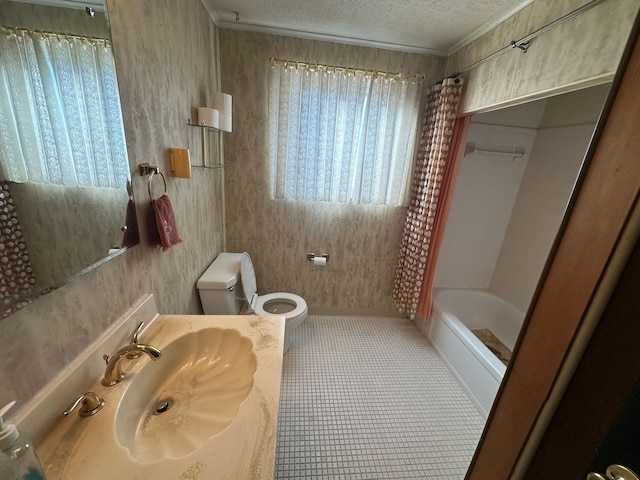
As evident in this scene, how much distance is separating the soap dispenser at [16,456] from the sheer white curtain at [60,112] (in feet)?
1.63

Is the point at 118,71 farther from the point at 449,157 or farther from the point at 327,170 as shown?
the point at 449,157

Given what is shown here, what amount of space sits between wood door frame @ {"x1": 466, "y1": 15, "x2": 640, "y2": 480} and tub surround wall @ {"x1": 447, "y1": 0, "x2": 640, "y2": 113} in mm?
872

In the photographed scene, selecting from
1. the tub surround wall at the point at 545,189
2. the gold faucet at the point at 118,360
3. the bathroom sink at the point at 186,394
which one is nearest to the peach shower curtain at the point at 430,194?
the tub surround wall at the point at 545,189

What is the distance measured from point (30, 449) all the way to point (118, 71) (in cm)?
107

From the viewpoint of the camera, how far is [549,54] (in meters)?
1.21

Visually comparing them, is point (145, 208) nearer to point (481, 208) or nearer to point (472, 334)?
point (472, 334)

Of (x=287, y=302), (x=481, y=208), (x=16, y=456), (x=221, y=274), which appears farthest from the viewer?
(x=481, y=208)

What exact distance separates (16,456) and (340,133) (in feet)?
7.16

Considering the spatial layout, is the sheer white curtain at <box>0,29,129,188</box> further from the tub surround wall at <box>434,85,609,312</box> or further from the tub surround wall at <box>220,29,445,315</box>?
the tub surround wall at <box>434,85,609,312</box>

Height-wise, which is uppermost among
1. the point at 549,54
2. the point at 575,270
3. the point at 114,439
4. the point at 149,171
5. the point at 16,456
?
the point at 549,54

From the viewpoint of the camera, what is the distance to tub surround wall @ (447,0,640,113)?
3.22 ft

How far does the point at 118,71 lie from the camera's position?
0.85 meters

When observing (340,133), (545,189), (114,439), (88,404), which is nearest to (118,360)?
(88,404)

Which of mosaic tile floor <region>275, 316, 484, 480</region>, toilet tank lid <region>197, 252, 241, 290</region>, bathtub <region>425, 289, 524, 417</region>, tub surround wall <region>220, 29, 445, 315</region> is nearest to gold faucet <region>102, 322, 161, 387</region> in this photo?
toilet tank lid <region>197, 252, 241, 290</region>
